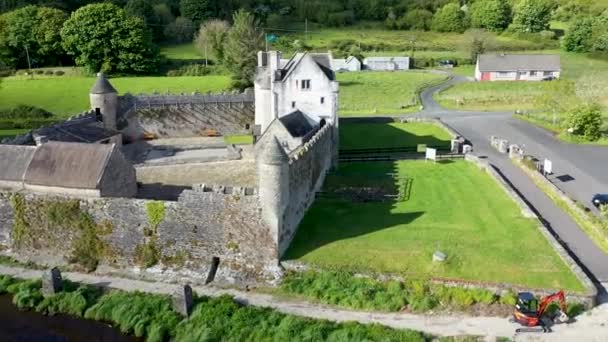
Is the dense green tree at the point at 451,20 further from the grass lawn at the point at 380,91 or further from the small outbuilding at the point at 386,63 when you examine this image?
the grass lawn at the point at 380,91

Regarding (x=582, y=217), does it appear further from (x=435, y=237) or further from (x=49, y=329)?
(x=49, y=329)

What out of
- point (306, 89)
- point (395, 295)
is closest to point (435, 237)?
point (395, 295)

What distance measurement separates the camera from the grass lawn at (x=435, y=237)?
928 inches

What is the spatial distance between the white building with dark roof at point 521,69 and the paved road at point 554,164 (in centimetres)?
2362

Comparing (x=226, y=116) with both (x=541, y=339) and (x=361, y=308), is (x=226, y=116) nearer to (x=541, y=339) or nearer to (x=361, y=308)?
(x=361, y=308)

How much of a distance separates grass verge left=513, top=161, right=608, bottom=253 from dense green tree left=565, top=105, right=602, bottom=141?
45.0 feet

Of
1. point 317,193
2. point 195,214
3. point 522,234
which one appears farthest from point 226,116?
point 522,234

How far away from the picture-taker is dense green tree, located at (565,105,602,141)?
150 ft

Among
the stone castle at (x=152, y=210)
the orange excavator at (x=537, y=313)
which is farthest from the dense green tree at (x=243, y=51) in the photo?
the orange excavator at (x=537, y=313)

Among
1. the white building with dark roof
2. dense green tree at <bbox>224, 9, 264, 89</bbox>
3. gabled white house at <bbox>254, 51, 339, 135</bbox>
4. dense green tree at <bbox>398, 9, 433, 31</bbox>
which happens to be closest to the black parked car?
gabled white house at <bbox>254, 51, 339, 135</bbox>

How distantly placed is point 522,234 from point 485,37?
84967mm

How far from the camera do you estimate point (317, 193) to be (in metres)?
32.5

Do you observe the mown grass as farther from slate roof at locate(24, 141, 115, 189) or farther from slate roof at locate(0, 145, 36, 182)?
slate roof at locate(0, 145, 36, 182)

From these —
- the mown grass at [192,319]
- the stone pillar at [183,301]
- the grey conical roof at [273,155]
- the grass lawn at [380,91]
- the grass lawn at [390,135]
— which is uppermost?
the grey conical roof at [273,155]
